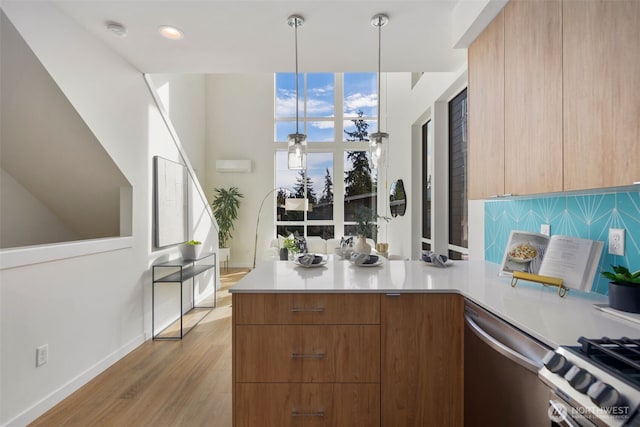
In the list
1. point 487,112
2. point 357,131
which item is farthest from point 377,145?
point 357,131

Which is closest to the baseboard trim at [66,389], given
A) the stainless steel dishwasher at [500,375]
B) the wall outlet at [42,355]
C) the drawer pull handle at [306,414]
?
the wall outlet at [42,355]

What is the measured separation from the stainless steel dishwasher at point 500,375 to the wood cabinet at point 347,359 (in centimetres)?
7

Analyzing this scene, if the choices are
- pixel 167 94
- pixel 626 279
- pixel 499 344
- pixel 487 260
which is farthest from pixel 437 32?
pixel 167 94

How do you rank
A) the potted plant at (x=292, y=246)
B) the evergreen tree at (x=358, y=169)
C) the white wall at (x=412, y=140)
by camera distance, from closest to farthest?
the white wall at (x=412, y=140)
the potted plant at (x=292, y=246)
the evergreen tree at (x=358, y=169)

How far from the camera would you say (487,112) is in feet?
5.76

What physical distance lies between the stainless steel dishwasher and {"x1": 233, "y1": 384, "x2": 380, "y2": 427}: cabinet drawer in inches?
17.9

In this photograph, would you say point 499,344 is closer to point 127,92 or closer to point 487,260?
point 487,260

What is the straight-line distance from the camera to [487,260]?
231 centimetres

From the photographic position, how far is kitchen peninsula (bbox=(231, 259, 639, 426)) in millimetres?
1456

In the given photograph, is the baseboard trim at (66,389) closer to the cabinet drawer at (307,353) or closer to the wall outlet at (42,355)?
the wall outlet at (42,355)

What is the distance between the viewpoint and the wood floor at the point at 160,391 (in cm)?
185

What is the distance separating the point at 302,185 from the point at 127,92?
16.4ft

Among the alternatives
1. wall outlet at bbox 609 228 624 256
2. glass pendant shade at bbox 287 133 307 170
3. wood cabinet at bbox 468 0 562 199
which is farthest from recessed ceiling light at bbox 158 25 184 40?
wall outlet at bbox 609 228 624 256

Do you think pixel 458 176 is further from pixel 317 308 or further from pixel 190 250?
pixel 190 250
